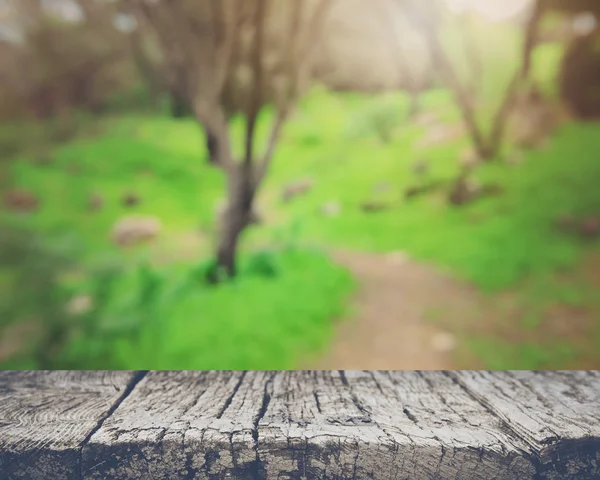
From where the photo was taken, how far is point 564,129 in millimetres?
1433

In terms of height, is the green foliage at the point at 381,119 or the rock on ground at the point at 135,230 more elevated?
the green foliage at the point at 381,119

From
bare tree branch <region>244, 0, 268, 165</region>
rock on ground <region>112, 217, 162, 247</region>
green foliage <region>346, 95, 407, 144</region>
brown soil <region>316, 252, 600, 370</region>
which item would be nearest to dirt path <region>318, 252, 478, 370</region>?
brown soil <region>316, 252, 600, 370</region>

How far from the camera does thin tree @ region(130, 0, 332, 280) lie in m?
1.39

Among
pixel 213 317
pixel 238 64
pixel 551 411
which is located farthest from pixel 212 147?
pixel 551 411

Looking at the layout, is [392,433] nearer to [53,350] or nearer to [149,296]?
[149,296]

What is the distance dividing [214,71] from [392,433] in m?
1.19

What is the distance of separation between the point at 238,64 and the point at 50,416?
3.68 feet

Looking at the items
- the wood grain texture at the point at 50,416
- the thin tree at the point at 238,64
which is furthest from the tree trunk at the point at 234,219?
the wood grain texture at the point at 50,416

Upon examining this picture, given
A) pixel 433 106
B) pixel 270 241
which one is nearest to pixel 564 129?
pixel 433 106

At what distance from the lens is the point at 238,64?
4.72ft

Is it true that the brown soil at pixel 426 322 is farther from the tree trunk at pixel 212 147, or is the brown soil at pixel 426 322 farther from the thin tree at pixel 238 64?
the tree trunk at pixel 212 147

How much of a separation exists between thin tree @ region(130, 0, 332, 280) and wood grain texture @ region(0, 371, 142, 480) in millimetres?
603

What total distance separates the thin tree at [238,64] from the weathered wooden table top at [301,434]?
0.72m

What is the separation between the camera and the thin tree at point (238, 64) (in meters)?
1.39
